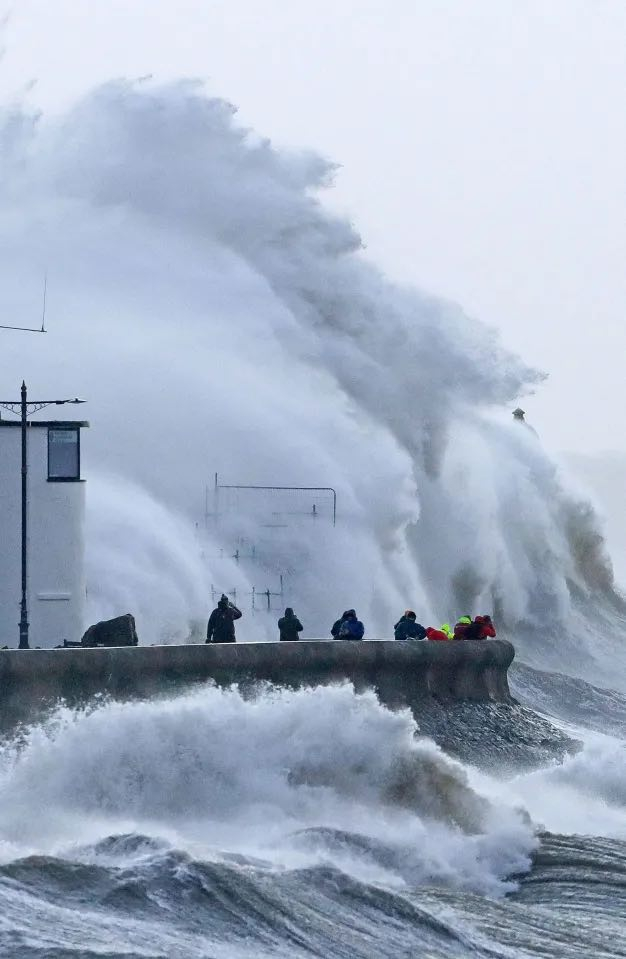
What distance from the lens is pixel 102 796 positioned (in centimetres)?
1396

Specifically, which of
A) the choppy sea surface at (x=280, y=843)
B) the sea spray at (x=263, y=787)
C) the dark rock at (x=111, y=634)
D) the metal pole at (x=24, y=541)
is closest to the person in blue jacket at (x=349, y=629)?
the choppy sea surface at (x=280, y=843)

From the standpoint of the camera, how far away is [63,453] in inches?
746

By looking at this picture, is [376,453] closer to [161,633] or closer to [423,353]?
[423,353]

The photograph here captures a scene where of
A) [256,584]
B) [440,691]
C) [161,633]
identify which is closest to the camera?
[440,691]

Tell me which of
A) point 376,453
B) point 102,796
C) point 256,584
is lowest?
point 102,796

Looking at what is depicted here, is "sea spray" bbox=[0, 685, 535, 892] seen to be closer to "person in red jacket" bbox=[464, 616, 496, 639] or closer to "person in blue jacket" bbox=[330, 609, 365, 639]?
"person in blue jacket" bbox=[330, 609, 365, 639]

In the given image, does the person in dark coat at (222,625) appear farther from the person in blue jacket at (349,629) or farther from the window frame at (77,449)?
the window frame at (77,449)

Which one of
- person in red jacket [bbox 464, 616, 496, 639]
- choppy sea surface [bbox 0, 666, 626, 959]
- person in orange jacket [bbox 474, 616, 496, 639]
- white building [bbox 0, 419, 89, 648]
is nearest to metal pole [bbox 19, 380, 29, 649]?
white building [bbox 0, 419, 89, 648]

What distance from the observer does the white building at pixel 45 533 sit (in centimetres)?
1836

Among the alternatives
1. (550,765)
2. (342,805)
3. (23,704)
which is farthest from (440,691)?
(23,704)

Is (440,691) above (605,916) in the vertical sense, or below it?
above

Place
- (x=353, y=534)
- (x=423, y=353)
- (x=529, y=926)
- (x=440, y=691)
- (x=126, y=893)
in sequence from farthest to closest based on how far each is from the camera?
(x=423, y=353)
(x=353, y=534)
(x=440, y=691)
(x=529, y=926)
(x=126, y=893)

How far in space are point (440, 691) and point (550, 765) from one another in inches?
54.4

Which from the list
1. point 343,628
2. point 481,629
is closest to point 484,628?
point 481,629
